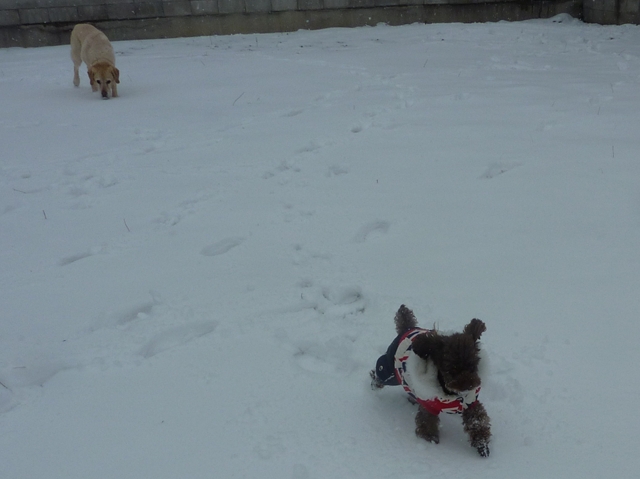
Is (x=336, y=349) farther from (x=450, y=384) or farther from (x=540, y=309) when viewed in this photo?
(x=540, y=309)

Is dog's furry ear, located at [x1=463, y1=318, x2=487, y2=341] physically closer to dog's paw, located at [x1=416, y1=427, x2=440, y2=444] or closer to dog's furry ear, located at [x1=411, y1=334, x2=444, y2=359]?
dog's furry ear, located at [x1=411, y1=334, x2=444, y2=359]

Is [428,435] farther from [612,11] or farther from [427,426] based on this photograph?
[612,11]

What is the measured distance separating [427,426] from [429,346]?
1.31 ft

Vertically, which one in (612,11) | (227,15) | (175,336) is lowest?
(175,336)

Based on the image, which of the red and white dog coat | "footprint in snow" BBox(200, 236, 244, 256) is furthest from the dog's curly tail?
"footprint in snow" BBox(200, 236, 244, 256)

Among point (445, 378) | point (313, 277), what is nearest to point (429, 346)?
point (445, 378)

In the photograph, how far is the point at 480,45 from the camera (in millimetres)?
10352

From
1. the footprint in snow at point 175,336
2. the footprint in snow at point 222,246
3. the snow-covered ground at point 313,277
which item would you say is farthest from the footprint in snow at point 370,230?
the footprint in snow at point 175,336

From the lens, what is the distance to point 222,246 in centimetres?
399

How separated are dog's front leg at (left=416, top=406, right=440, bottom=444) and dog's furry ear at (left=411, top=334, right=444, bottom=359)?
0.96 feet

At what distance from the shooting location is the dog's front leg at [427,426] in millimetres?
2348

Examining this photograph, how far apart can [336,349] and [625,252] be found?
200 cm

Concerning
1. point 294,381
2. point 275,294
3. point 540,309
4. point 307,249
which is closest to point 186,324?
point 275,294

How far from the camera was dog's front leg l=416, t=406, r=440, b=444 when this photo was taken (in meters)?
2.35
